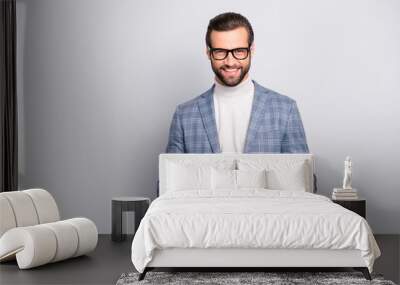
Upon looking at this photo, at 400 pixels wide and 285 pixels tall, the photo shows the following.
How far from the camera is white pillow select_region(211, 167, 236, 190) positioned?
648 cm

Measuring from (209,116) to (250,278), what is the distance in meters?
2.71

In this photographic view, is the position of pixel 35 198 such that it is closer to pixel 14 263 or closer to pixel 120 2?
pixel 14 263

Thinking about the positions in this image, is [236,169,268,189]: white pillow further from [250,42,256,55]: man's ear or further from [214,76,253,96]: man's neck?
[250,42,256,55]: man's ear

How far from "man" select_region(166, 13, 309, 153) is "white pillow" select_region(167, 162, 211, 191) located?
70 centimetres

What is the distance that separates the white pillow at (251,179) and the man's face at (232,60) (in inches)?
49.7

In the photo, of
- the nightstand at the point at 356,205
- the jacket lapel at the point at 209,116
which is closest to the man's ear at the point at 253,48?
the jacket lapel at the point at 209,116

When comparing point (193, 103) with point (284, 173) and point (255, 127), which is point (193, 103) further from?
point (284, 173)

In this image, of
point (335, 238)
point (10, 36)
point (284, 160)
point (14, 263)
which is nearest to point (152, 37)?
point (10, 36)

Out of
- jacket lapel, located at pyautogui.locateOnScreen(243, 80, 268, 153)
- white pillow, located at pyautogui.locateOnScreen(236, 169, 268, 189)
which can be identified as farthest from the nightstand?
jacket lapel, located at pyautogui.locateOnScreen(243, 80, 268, 153)

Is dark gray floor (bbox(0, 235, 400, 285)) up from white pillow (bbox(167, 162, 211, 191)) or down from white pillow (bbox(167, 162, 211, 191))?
down

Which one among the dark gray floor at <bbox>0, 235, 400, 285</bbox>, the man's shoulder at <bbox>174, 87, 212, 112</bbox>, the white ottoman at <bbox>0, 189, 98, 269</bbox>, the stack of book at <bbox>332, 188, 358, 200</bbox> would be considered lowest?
A: the dark gray floor at <bbox>0, 235, 400, 285</bbox>

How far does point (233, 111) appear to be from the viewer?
7.42 metres

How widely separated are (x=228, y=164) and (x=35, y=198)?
1.90 m

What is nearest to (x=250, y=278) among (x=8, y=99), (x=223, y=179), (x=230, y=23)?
(x=223, y=179)
